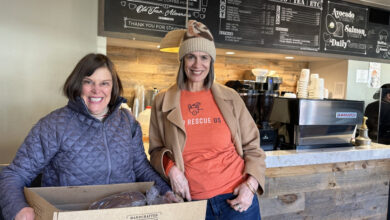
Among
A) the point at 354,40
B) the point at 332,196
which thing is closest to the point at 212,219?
the point at 332,196

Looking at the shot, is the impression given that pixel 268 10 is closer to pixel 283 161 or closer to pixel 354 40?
pixel 354 40

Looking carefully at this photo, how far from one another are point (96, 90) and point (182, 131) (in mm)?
394

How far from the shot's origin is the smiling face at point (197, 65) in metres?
1.46

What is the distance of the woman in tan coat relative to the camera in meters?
1.38

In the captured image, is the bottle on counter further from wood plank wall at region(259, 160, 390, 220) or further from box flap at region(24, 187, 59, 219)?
box flap at region(24, 187, 59, 219)

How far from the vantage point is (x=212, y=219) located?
1.41m

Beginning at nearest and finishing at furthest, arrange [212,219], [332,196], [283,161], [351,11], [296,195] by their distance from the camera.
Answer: [212,219], [283,161], [296,195], [332,196], [351,11]

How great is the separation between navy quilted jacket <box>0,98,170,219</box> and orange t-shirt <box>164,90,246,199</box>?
0.87ft

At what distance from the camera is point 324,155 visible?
1982 mm

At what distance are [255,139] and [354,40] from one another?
2.34 metres

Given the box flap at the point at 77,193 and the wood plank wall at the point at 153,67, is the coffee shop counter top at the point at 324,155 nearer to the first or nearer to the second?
the box flap at the point at 77,193

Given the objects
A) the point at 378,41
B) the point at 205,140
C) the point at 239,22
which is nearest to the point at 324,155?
the point at 205,140

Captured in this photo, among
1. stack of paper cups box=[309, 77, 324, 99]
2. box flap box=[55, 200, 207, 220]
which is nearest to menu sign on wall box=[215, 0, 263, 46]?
stack of paper cups box=[309, 77, 324, 99]

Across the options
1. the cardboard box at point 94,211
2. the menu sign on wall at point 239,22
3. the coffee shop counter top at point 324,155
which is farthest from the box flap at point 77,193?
the menu sign on wall at point 239,22
